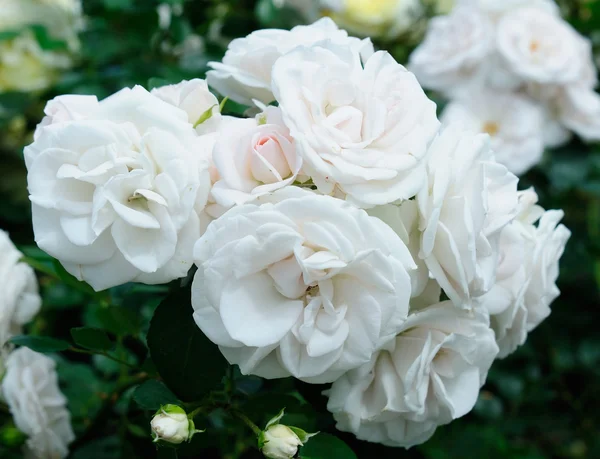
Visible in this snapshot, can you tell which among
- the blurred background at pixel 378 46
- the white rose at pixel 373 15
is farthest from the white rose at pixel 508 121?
the white rose at pixel 373 15

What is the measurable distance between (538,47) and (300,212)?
0.97 m

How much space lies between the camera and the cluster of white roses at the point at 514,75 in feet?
4.27

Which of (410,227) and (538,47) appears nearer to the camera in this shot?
(410,227)

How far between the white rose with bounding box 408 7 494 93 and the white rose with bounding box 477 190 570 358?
2.14ft

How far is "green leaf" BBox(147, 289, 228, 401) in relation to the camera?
2.06ft

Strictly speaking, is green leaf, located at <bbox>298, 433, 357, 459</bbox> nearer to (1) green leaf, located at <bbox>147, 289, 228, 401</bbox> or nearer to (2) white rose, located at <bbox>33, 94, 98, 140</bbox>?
(1) green leaf, located at <bbox>147, 289, 228, 401</bbox>

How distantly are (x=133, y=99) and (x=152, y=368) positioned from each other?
1.01 feet

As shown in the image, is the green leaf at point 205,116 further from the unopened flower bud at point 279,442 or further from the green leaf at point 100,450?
the green leaf at point 100,450

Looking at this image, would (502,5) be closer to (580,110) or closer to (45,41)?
(580,110)

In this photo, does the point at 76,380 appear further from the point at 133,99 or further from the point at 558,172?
the point at 558,172

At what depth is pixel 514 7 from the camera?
52.8 inches

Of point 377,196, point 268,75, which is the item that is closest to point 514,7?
point 268,75

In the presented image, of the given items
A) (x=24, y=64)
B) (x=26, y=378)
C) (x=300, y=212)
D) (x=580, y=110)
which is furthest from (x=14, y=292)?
(x=580, y=110)

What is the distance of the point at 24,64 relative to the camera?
1.39 meters
